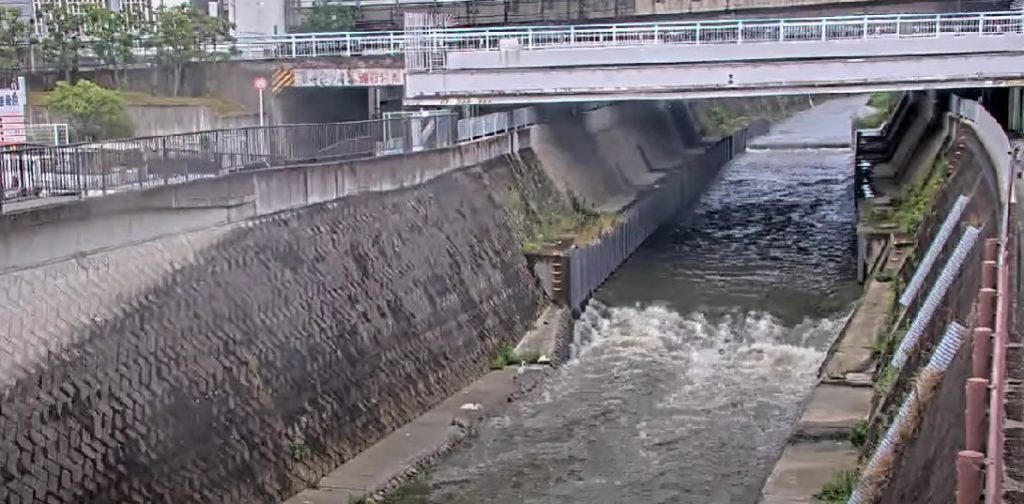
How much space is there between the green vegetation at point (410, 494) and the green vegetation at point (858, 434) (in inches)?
274

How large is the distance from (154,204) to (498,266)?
12116mm

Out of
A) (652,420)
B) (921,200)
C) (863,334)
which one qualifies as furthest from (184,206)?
(921,200)

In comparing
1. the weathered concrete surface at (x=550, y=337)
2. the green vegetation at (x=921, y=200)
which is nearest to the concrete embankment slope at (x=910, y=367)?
the green vegetation at (x=921, y=200)

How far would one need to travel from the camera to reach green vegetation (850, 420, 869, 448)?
61.7 ft

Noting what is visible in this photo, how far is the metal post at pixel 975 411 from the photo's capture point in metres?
8.66

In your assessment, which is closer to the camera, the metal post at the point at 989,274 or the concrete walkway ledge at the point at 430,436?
the metal post at the point at 989,274

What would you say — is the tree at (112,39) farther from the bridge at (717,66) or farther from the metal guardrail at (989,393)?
the metal guardrail at (989,393)

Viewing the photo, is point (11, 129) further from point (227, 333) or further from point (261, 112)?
point (261, 112)

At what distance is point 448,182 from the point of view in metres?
29.7

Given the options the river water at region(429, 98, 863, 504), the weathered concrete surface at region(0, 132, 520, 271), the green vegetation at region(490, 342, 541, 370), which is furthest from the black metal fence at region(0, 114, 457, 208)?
the river water at region(429, 98, 863, 504)

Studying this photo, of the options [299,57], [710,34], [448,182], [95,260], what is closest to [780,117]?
[710,34]

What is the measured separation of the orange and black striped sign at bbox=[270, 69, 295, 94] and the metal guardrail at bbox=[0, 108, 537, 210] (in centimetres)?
756

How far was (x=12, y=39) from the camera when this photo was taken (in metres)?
39.2

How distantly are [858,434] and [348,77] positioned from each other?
2193 cm
